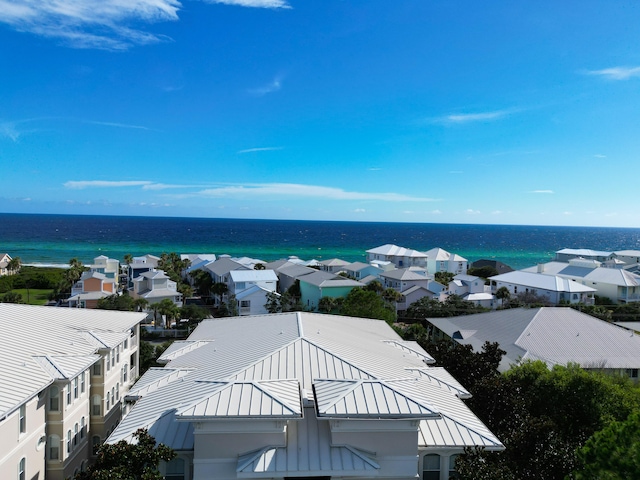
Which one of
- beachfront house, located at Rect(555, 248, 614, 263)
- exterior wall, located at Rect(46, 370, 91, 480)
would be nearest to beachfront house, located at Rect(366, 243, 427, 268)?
beachfront house, located at Rect(555, 248, 614, 263)

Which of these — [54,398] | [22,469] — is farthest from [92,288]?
[22,469]

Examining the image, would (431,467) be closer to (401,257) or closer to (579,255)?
(401,257)

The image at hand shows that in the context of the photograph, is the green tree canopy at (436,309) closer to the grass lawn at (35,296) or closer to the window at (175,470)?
the window at (175,470)

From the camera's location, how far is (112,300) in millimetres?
42531

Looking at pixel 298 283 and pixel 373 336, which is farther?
pixel 298 283

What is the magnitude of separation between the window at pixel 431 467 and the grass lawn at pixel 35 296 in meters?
56.0

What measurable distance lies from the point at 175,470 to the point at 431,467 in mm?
7215

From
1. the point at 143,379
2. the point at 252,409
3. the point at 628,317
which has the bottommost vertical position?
the point at 628,317

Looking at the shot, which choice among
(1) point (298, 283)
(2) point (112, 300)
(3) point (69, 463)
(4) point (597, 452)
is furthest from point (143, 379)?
(1) point (298, 283)

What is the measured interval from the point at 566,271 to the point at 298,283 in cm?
4394

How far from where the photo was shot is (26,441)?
1362 cm

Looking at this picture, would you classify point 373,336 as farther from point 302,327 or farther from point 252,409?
point 252,409

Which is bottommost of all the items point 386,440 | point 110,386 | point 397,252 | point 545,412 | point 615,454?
point 110,386

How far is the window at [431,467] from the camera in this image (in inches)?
487
